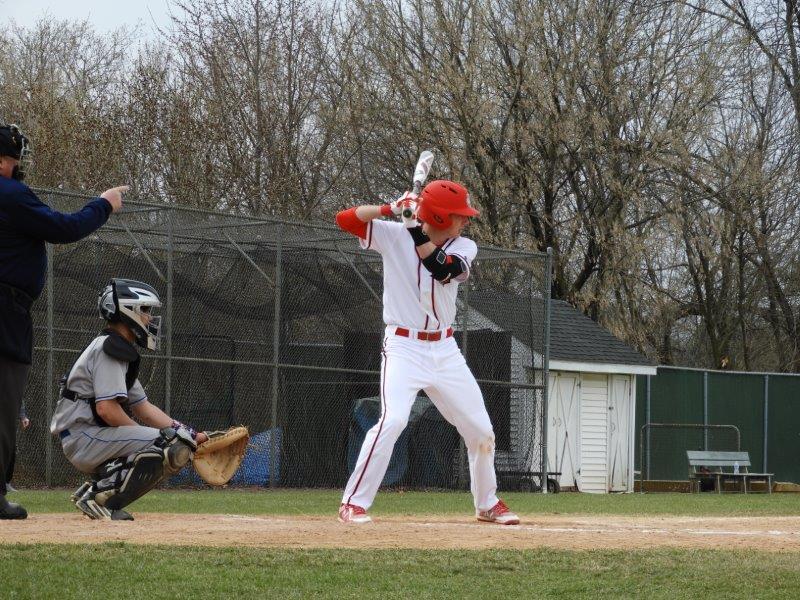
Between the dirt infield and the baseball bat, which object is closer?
the dirt infield

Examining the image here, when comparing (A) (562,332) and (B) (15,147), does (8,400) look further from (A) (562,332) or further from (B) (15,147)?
(A) (562,332)

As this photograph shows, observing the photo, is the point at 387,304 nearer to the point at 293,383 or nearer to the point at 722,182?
the point at 293,383

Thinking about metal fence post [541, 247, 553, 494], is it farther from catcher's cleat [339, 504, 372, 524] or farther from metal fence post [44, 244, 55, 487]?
catcher's cleat [339, 504, 372, 524]

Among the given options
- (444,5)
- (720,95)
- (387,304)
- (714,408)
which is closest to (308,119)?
(444,5)

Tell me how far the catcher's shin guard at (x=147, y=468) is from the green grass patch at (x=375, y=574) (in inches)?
64.6

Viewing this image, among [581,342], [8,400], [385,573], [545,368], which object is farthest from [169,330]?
[385,573]

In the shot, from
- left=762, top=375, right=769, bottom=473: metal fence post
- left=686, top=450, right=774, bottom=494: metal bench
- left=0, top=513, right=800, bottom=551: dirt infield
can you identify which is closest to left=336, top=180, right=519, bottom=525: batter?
left=0, top=513, right=800, bottom=551: dirt infield

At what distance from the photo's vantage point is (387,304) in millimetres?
7887

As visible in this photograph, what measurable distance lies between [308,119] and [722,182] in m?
9.28

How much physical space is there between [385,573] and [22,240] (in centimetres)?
280

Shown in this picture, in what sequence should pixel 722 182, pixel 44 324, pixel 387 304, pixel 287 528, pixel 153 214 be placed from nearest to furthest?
pixel 287 528
pixel 387 304
pixel 44 324
pixel 153 214
pixel 722 182

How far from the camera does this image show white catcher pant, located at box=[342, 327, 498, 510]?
7.61 meters

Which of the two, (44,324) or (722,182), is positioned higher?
(722,182)

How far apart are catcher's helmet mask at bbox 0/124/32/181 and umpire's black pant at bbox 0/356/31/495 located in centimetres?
103
